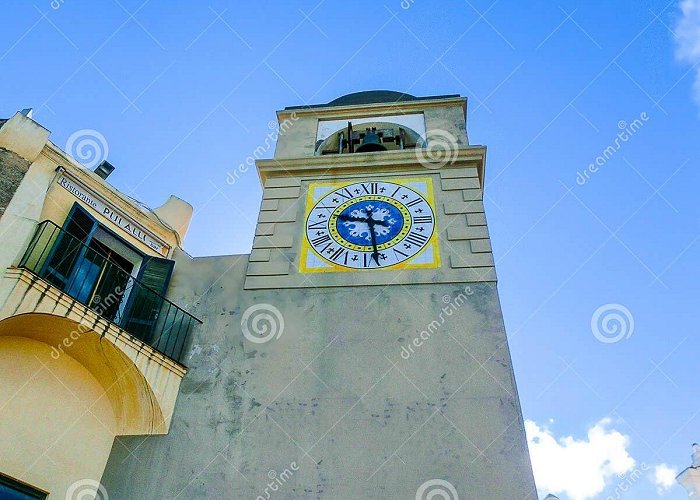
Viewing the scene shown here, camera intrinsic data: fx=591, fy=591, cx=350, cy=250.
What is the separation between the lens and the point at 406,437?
23.8 ft

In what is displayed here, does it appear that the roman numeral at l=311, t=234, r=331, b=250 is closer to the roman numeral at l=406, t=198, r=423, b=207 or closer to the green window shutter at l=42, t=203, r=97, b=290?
the roman numeral at l=406, t=198, r=423, b=207

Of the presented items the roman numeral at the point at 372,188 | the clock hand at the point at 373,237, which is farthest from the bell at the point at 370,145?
the clock hand at the point at 373,237

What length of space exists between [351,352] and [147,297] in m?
3.18

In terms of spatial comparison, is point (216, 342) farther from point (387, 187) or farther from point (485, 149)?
point (485, 149)

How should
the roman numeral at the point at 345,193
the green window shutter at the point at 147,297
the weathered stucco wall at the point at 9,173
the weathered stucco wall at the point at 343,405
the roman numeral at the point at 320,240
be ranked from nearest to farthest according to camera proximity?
the weathered stucco wall at the point at 343,405, the weathered stucco wall at the point at 9,173, the green window shutter at the point at 147,297, the roman numeral at the point at 320,240, the roman numeral at the point at 345,193

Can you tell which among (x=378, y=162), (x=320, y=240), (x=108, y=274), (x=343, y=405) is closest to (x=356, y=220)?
(x=320, y=240)

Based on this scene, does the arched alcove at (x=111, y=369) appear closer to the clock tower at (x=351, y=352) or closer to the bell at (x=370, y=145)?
the clock tower at (x=351, y=352)

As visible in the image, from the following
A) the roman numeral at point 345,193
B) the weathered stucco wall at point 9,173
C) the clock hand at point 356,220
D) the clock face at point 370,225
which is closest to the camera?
the weathered stucco wall at point 9,173

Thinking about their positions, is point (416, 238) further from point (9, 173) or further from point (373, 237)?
point (9, 173)

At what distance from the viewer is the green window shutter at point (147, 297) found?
8398 millimetres

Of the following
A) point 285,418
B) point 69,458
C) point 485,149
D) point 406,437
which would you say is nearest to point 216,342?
point 285,418

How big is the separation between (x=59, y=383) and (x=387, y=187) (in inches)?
243

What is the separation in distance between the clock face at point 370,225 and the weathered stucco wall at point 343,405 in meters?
0.66

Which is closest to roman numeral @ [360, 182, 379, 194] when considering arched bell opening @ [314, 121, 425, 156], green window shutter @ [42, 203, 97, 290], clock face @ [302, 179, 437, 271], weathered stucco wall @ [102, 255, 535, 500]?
clock face @ [302, 179, 437, 271]
